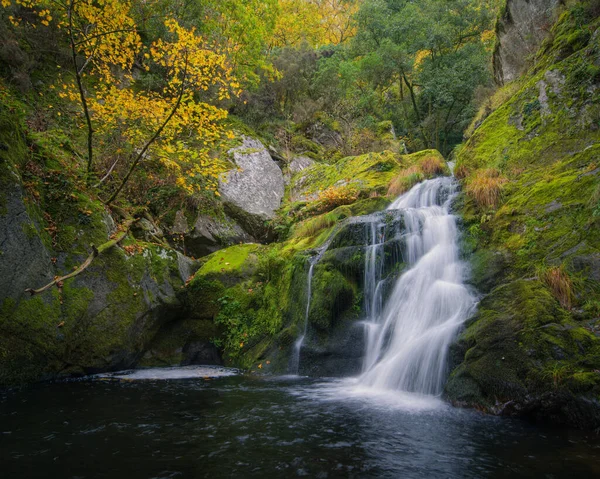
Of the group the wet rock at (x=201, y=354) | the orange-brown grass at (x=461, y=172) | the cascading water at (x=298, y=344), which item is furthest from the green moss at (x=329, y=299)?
the orange-brown grass at (x=461, y=172)

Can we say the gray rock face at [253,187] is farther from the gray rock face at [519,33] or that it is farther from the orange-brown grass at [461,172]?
the gray rock face at [519,33]

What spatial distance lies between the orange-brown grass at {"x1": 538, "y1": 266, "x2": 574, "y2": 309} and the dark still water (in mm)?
1467

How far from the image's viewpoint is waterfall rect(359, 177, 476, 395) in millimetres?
4738

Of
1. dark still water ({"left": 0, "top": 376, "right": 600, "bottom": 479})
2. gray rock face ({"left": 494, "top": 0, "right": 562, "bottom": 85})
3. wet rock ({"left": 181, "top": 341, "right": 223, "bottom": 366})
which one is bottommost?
dark still water ({"left": 0, "top": 376, "right": 600, "bottom": 479})

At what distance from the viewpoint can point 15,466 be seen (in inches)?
104

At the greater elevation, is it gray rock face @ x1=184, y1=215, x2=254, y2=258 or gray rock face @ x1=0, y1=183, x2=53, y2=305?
gray rock face @ x1=184, y1=215, x2=254, y2=258

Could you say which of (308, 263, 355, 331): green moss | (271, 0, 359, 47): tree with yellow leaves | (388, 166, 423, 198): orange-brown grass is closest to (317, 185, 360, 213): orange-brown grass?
(388, 166, 423, 198): orange-brown grass

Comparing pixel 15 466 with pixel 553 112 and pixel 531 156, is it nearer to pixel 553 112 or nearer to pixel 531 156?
pixel 531 156

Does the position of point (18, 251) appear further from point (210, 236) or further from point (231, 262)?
point (210, 236)

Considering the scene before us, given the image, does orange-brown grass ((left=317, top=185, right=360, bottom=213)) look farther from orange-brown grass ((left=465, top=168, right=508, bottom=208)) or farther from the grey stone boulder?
the grey stone boulder

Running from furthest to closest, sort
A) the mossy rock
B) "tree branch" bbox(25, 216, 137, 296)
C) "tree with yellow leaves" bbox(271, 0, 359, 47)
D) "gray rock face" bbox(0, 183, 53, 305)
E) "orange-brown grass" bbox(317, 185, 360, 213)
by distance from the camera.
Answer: "tree with yellow leaves" bbox(271, 0, 359, 47), "orange-brown grass" bbox(317, 185, 360, 213), "tree branch" bbox(25, 216, 137, 296), "gray rock face" bbox(0, 183, 53, 305), the mossy rock

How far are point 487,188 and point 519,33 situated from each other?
809 cm

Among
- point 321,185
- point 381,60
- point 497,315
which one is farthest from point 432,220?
point 381,60

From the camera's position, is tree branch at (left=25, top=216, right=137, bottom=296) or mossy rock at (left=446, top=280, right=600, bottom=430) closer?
mossy rock at (left=446, top=280, right=600, bottom=430)
